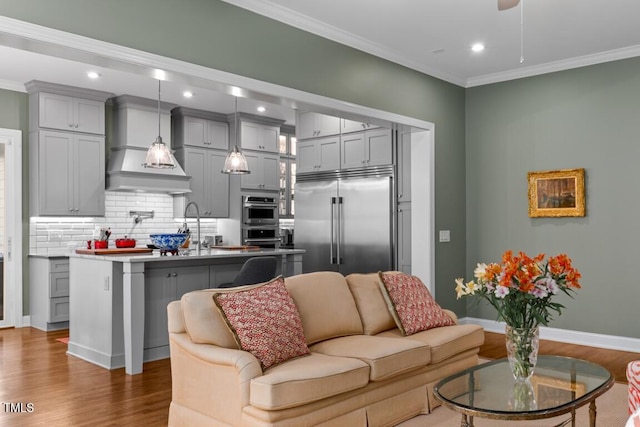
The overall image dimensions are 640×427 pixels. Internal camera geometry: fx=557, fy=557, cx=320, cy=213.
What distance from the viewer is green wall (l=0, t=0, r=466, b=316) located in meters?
3.40

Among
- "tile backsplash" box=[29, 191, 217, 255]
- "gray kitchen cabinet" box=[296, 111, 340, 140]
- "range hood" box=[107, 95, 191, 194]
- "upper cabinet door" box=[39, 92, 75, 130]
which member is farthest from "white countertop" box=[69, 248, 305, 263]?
"upper cabinet door" box=[39, 92, 75, 130]

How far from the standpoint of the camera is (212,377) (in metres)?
2.90

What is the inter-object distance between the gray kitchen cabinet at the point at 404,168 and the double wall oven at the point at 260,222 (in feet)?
8.97

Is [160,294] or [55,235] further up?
[55,235]

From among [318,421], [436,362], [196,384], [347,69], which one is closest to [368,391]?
[318,421]

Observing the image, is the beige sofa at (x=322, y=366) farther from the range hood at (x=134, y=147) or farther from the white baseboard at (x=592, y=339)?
the range hood at (x=134, y=147)

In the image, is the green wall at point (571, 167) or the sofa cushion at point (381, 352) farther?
the green wall at point (571, 167)

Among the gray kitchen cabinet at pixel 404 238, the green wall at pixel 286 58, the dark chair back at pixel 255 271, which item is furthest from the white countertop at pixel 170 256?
the green wall at pixel 286 58

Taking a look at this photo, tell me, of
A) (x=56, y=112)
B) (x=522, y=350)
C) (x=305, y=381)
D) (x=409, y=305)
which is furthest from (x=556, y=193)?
(x=56, y=112)

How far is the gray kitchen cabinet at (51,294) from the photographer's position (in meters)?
6.50

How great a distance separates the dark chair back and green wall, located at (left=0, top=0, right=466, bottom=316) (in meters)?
1.54

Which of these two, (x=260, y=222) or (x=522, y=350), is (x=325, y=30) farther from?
(x=260, y=222)

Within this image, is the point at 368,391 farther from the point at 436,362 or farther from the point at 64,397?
the point at 64,397

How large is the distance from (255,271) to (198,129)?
3922mm
